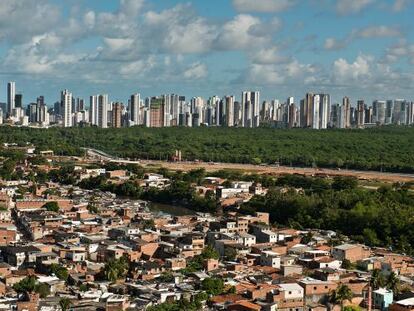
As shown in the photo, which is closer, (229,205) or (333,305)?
(333,305)

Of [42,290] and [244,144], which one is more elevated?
[244,144]

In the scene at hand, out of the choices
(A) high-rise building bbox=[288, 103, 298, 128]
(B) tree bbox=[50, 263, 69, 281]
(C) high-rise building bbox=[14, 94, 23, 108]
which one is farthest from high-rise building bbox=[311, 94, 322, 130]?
(B) tree bbox=[50, 263, 69, 281]

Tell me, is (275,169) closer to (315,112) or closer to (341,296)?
(341,296)

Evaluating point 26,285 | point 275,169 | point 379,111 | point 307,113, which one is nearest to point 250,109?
point 307,113

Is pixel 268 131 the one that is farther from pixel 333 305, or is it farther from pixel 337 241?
pixel 333 305

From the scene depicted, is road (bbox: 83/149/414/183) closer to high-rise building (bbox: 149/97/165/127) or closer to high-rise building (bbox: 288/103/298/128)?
high-rise building (bbox: 149/97/165/127)

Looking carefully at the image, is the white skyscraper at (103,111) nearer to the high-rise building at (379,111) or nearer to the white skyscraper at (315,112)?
the white skyscraper at (315,112)

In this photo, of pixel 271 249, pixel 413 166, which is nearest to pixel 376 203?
pixel 271 249
